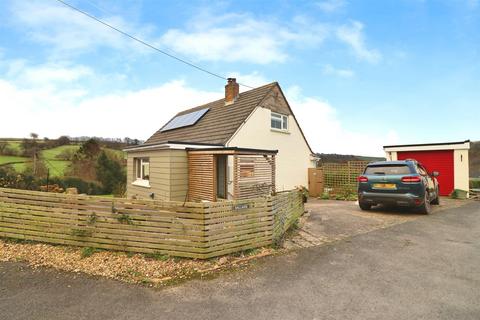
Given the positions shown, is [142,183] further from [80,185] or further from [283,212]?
[80,185]

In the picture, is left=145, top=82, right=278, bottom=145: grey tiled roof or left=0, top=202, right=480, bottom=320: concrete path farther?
left=145, top=82, right=278, bottom=145: grey tiled roof

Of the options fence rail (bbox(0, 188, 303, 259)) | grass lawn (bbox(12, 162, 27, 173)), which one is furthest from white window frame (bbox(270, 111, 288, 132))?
A: grass lawn (bbox(12, 162, 27, 173))

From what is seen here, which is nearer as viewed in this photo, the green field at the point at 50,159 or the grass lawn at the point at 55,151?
the green field at the point at 50,159

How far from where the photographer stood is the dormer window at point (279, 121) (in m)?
15.7

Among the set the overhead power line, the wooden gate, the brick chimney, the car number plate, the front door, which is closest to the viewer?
the car number plate

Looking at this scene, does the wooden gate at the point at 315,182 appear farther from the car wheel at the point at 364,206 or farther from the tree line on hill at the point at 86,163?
the tree line on hill at the point at 86,163

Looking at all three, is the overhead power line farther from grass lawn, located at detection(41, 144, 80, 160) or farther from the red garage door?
grass lawn, located at detection(41, 144, 80, 160)

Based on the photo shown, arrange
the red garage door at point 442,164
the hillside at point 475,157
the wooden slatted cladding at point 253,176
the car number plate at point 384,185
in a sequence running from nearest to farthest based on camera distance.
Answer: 1. the car number plate at point 384,185
2. the wooden slatted cladding at point 253,176
3. the red garage door at point 442,164
4. the hillside at point 475,157

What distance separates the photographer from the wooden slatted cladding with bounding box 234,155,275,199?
1191cm

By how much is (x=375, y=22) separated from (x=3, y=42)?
49.2ft

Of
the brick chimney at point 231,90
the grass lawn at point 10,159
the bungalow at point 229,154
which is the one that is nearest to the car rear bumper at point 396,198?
the bungalow at point 229,154

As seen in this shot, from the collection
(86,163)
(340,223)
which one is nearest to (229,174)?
(340,223)

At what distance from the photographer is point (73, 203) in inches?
210

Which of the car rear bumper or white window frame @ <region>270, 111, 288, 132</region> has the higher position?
white window frame @ <region>270, 111, 288, 132</region>
